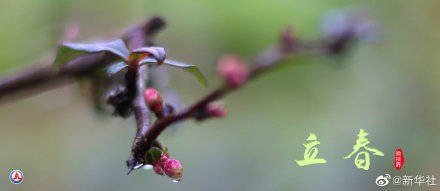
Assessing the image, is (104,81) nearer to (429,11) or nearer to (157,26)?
(157,26)

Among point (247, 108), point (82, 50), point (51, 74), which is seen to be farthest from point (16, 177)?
point (247, 108)

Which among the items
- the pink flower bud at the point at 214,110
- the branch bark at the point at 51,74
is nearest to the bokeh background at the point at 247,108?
the branch bark at the point at 51,74

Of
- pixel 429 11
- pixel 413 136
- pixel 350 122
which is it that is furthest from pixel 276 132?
pixel 429 11

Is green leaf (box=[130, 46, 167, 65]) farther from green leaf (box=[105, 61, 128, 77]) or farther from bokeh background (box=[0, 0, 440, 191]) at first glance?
bokeh background (box=[0, 0, 440, 191])

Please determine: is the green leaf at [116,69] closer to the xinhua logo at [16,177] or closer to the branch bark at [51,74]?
the branch bark at [51,74]

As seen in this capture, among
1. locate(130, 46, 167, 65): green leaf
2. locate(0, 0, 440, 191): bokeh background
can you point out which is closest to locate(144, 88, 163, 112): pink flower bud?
locate(130, 46, 167, 65): green leaf

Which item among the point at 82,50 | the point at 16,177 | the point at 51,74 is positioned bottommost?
the point at 16,177

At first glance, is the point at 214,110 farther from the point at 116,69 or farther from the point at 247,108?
the point at 247,108
